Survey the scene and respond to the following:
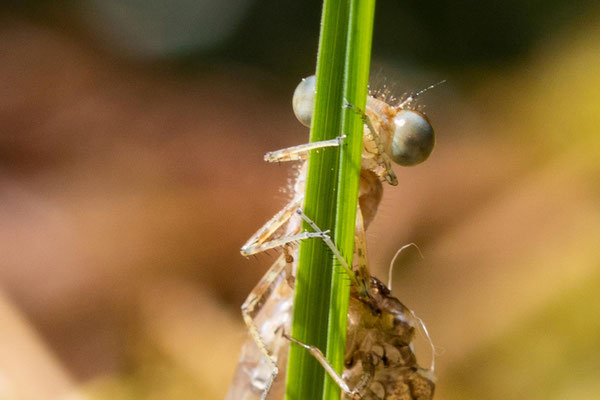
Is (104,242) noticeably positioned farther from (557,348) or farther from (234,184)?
(557,348)

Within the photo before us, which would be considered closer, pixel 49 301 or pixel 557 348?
pixel 557 348

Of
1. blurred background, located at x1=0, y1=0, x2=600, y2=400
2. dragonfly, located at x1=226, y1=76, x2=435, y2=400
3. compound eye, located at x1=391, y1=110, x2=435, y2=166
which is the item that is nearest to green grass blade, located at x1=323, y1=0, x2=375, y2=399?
dragonfly, located at x1=226, y1=76, x2=435, y2=400

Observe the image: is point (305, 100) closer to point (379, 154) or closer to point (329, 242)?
point (379, 154)

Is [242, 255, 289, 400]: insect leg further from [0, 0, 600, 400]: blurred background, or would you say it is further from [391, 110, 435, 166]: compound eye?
[0, 0, 600, 400]: blurred background

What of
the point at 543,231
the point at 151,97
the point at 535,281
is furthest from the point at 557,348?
the point at 151,97

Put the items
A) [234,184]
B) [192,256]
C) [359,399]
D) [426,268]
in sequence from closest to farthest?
1. [359,399]
2. [426,268]
3. [192,256]
4. [234,184]

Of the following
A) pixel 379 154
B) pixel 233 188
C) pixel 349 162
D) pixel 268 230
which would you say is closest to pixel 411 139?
pixel 379 154
